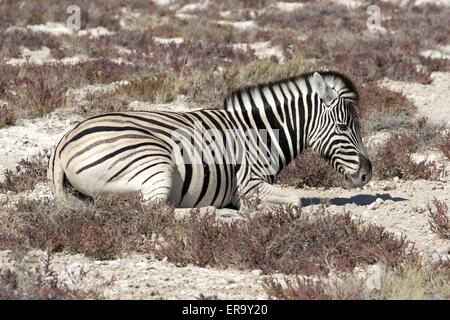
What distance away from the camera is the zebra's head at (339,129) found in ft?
24.1

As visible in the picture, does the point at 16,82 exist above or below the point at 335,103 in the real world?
below

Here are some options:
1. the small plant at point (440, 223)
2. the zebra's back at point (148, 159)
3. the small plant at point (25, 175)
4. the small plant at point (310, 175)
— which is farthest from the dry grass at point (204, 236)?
the small plant at point (310, 175)

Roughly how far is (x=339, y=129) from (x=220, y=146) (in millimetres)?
1227

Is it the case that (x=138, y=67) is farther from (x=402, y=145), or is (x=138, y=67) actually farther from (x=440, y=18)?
(x=440, y=18)

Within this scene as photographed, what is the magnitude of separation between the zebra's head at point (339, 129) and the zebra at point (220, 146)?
10mm

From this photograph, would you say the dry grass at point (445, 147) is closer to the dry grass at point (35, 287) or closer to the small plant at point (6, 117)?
the small plant at point (6, 117)

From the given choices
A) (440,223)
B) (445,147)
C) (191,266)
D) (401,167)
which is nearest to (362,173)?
(440,223)

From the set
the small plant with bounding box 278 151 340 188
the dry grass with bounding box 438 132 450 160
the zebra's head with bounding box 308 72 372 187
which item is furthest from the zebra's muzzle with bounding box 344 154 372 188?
the dry grass with bounding box 438 132 450 160

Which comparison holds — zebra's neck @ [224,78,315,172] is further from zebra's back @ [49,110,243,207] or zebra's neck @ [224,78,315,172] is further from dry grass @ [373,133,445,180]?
dry grass @ [373,133,445,180]

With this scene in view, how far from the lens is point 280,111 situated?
7535mm

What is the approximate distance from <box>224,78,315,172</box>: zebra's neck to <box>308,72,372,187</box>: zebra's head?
5.1 inches
